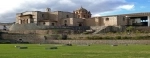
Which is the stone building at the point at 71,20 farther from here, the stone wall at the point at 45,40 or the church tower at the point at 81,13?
the stone wall at the point at 45,40

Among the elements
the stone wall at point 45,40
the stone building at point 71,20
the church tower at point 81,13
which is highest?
the church tower at point 81,13

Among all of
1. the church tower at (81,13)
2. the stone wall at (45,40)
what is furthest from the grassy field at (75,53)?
the church tower at (81,13)

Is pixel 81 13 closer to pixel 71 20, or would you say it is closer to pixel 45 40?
pixel 71 20

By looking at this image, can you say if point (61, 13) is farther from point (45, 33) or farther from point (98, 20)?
point (45, 33)

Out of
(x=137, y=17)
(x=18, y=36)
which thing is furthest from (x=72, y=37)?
(x=137, y=17)

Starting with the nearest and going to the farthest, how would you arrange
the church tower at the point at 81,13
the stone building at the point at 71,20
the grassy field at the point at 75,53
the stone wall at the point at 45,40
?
the grassy field at the point at 75,53 → the stone wall at the point at 45,40 → the stone building at the point at 71,20 → the church tower at the point at 81,13

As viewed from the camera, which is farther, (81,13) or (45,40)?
(81,13)

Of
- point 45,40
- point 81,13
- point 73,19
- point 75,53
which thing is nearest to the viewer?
point 75,53

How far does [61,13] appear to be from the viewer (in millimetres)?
79688

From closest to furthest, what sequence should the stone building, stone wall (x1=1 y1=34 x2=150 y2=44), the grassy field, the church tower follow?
the grassy field < stone wall (x1=1 y1=34 x2=150 y2=44) < the stone building < the church tower

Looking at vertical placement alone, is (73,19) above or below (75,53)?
above

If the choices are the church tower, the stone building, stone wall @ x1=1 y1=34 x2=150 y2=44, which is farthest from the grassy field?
the church tower

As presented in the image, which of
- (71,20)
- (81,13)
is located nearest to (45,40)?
(71,20)

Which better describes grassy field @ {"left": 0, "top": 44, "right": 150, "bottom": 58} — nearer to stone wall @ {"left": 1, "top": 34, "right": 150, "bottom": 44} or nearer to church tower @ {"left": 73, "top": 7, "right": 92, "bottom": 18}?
stone wall @ {"left": 1, "top": 34, "right": 150, "bottom": 44}
